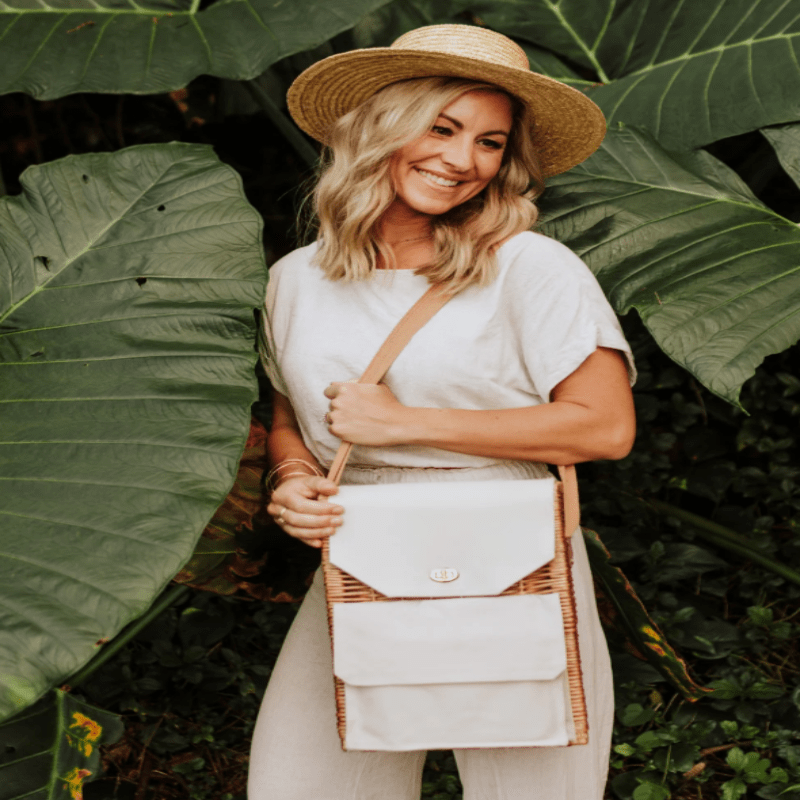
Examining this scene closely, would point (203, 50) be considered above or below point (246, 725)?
above

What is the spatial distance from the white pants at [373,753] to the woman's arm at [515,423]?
98 mm

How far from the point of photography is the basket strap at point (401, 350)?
1234mm

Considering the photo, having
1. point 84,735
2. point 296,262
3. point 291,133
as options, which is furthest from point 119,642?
point 291,133

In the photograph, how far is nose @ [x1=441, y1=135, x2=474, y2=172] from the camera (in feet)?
4.30

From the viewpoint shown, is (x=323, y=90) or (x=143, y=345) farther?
(x=323, y=90)

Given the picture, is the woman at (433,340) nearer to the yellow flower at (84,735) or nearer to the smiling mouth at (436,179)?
the smiling mouth at (436,179)

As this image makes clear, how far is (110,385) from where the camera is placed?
1201mm

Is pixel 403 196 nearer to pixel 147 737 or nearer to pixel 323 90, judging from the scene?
pixel 323 90

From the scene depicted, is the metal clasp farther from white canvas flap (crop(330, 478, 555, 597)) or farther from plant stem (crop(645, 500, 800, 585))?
plant stem (crop(645, 500, 800, 585))

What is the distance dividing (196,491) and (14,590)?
0.73ft

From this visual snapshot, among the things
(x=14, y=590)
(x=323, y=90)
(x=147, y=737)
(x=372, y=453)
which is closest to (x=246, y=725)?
(x=147, y=737)

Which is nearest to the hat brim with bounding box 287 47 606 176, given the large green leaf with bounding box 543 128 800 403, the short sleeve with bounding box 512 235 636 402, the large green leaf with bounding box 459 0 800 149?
the large green leaf with bounding box 543 128 800 403

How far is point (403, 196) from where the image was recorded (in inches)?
53.7

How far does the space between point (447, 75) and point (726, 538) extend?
1378 millimetres
